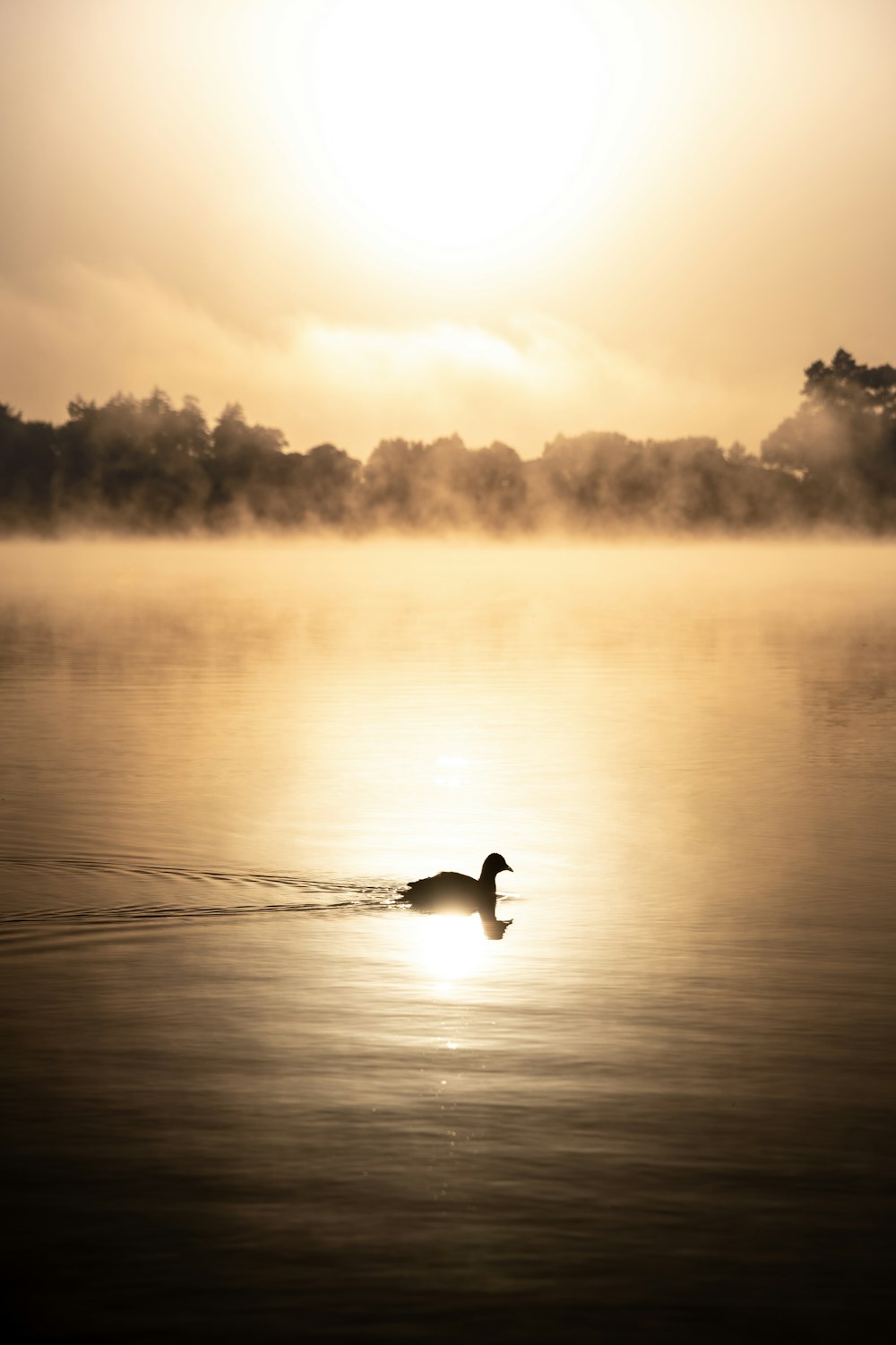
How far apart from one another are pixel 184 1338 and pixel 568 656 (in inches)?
2307

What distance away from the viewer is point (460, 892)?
24406mm

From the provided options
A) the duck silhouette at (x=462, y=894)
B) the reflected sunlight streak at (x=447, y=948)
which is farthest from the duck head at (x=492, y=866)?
the reflected sunlight streak at (x=447, y=948)

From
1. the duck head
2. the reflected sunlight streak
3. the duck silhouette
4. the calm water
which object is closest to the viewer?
the calm water

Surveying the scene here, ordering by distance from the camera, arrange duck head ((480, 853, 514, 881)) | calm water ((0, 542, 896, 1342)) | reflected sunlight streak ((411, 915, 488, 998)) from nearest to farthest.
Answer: calm water ((0, 542, 896, 1342)) < reflected sunlight streak ((411, 915, 488, 998)) < duck head ((480, 853, 514, 881))

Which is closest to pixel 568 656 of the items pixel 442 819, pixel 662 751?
pixel 662 751

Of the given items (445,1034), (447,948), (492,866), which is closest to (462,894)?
(492,866)

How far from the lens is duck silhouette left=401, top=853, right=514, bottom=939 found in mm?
24391

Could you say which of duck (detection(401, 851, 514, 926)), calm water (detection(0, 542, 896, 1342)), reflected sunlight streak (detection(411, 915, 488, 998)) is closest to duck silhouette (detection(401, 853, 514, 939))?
duck (detection(401, 851, 514, 926))

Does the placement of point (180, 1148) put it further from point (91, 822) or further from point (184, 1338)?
point (91, 822)

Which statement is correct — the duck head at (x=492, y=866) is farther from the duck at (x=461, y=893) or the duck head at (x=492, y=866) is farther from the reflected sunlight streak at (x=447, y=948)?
the reflected sunlight streak at (x=447, y=948)

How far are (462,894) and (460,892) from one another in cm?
5

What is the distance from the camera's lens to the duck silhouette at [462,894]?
24.4 meters

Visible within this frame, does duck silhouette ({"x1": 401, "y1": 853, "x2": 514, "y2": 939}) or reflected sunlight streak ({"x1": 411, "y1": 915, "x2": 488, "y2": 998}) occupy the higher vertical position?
duck silhouette ({"x1": 401, "y1": 853, "x2": 514, "y2": 939})

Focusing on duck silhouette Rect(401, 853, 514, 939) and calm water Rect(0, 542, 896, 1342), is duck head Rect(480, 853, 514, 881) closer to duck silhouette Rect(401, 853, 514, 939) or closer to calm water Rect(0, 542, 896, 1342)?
duck silhouette Rect(401, 853, 514, 939)
